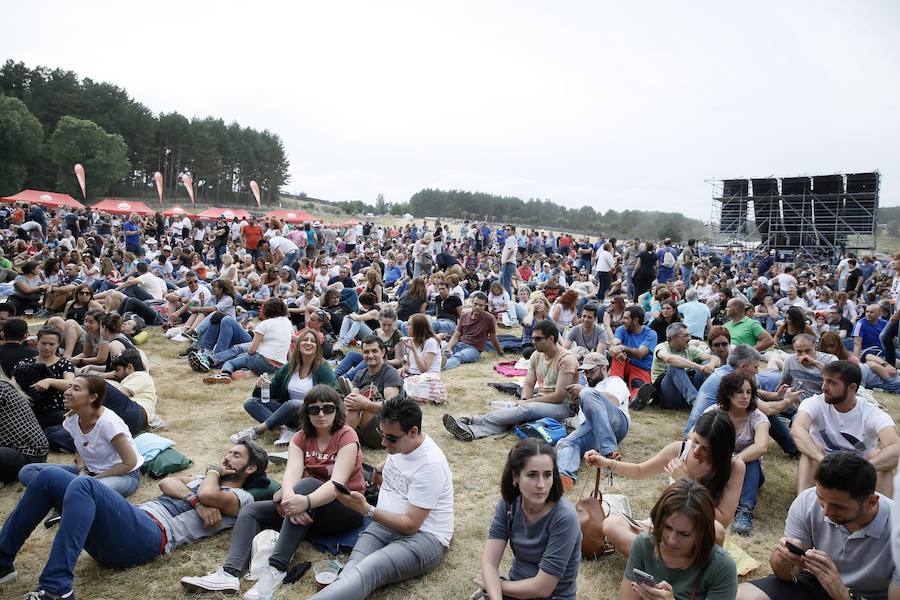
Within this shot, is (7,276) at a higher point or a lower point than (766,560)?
higher

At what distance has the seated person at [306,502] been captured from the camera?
3395 mm

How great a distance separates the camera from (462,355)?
29.0 feet

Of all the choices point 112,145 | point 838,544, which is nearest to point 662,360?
point 838,544

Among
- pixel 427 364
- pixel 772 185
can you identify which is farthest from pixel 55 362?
pixel 772 185

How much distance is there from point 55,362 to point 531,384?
4.55 m

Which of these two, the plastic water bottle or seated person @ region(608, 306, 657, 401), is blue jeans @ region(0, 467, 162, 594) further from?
seated person @ region(608, 306, 657, 401)

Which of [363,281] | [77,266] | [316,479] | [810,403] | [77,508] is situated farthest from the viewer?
[363,281]

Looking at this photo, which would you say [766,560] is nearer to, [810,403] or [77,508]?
A: [810,403]

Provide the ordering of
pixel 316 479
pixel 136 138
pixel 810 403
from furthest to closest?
1. pixel 136 138
2. pixel 810 403
3. pixel 316 479

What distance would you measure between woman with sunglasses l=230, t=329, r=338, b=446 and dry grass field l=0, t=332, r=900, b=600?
0.22 m

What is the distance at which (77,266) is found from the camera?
12.0 m

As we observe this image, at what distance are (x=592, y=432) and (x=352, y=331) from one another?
4956 millimetres

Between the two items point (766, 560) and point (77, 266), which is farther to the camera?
point (77, 266)

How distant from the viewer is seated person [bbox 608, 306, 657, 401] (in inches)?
266
